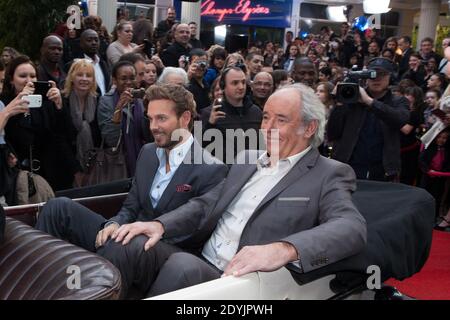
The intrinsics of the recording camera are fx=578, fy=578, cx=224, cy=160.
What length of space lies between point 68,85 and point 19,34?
6.99ft

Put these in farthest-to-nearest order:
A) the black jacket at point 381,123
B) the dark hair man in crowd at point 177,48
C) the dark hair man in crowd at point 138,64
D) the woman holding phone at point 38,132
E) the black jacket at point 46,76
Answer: the dark hair man in crowd at point 177,48 < the dark hair man in crowd at point 138,64 < the black jacket at point 46,76 < the black jacket at point 381,123 < the woman holding phone at point 38,132

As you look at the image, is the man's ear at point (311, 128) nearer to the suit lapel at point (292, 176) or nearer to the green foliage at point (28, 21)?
the suit lapel at point (292, 176)

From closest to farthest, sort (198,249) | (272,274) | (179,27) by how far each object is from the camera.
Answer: (272,274), (198,249), (179,27)

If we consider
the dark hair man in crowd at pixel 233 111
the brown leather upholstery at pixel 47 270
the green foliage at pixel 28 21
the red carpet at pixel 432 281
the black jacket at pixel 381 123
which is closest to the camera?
the brown leather upholstery at pixel 47 270

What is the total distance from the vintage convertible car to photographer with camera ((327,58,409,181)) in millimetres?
1429

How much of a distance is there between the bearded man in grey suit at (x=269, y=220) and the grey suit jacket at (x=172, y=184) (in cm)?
10

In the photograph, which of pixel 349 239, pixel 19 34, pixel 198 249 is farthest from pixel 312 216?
pixel 19 34

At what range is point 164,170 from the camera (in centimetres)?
302

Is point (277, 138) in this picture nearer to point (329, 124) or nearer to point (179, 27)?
point (329, 124)

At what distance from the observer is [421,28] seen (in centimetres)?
1627

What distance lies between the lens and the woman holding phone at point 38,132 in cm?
400

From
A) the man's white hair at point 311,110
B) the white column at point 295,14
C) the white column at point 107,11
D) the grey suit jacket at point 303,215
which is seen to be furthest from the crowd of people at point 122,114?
the white column at point 295,14

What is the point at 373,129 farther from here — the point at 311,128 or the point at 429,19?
the point at 429,19

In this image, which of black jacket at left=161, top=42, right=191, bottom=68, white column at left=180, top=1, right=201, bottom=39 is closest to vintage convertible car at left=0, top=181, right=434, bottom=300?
black jacket at left=161, top=42, right=191, bottom=68
